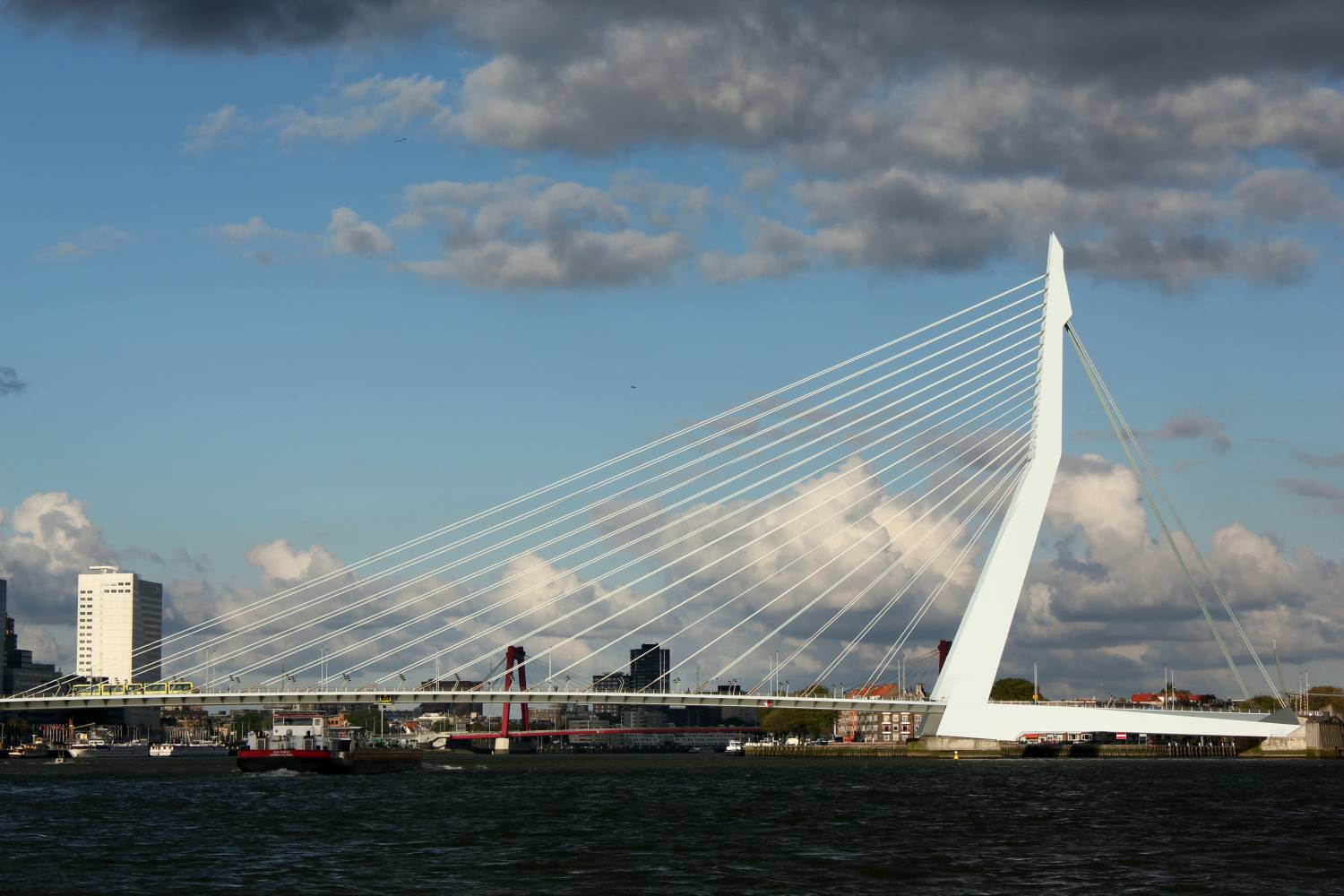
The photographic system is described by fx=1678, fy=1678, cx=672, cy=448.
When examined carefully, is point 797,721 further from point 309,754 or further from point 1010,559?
point 1010,559

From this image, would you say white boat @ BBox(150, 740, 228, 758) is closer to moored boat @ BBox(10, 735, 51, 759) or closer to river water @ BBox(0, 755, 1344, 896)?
moored boat @ BBox(10, 735, 51, 759)

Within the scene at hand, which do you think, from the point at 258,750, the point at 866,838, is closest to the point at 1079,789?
the point at 866,838

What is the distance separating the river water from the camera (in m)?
30.3

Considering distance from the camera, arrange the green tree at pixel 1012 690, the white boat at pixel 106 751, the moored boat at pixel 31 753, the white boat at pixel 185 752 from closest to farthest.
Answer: the moored boat at pixel 31 753 < the white boat at pixel 106 751 < the white boat at pixel 185 752 < the green tree at pixel 1012 690

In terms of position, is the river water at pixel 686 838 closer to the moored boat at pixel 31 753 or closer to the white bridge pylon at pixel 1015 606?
the white bridge pylon at pixel 1015 606

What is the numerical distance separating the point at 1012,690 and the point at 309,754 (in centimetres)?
11089

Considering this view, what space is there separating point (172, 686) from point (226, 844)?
56.2 meters

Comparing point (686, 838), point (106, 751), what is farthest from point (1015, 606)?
point (106, 751)

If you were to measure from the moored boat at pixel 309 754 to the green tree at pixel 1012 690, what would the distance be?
9827 cm

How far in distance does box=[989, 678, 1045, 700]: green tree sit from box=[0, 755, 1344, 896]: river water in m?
107

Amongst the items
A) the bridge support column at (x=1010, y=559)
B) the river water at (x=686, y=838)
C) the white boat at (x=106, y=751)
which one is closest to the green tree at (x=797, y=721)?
the white boat at (x=106, y=751)

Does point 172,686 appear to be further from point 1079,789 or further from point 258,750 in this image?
point 1079,789

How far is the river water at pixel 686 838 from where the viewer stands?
3034cm

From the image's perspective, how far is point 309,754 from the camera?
79.8 m
